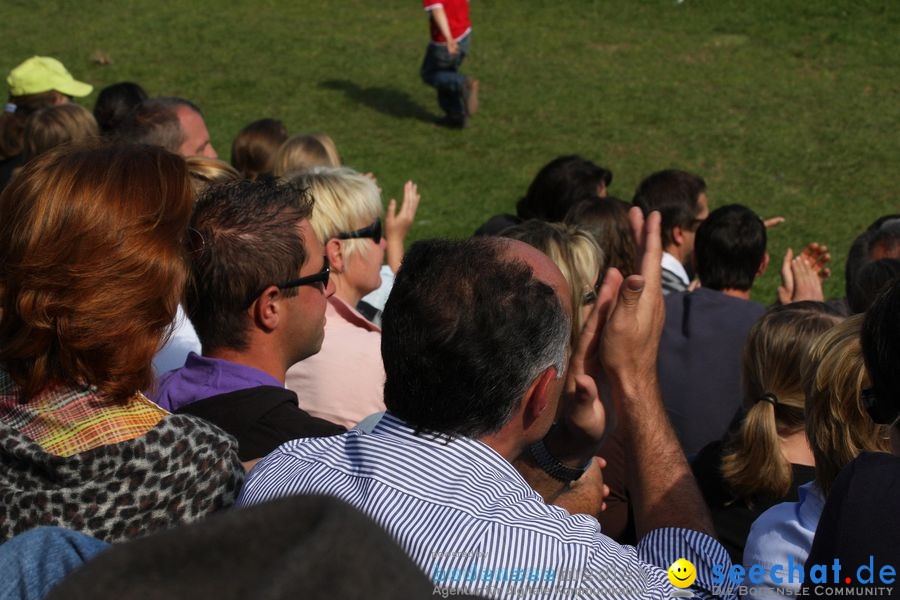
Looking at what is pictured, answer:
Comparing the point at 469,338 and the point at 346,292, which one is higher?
the point at 469,338

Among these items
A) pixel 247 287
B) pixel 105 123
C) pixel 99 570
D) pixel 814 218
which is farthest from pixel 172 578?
pixel 814 218

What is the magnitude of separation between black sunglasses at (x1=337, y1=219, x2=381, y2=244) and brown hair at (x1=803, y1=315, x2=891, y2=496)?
210 cm

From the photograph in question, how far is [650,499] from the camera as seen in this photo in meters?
2.29

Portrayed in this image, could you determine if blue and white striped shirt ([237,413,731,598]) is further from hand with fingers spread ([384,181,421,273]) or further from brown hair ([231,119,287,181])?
brown hair ([231,119,287,181])

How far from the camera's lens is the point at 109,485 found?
77.8 inches

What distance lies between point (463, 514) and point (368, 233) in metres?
2.34

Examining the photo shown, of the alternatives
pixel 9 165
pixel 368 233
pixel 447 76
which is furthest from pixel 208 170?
pixel 447 76

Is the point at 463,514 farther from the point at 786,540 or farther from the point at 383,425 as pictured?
the point at 786,540

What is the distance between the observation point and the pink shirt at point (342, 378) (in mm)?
3332

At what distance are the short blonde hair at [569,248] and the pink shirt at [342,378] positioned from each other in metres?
0.68

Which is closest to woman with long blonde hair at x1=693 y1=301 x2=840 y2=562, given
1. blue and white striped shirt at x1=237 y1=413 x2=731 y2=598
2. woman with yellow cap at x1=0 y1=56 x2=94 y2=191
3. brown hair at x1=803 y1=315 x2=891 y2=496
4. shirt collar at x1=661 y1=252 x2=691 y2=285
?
brown hair at x1=803 y1=315 x2=891 y2=496

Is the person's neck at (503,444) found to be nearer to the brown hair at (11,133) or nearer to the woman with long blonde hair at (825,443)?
the woman with long blonde hair at (825,443)

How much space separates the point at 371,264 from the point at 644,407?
1.83 meters

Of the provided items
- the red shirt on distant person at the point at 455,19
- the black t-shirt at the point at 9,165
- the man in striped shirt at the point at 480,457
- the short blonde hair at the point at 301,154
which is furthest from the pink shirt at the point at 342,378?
the red shirt on distant person at the point at 455,19
